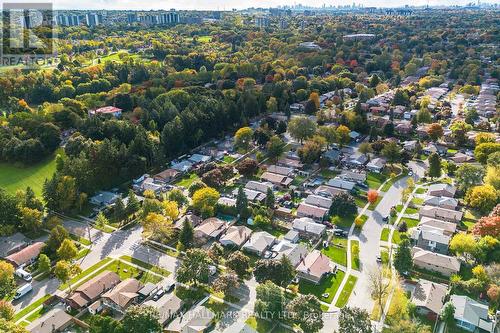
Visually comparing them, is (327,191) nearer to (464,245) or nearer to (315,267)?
(315,267)

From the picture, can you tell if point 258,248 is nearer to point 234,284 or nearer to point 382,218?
point 234,284

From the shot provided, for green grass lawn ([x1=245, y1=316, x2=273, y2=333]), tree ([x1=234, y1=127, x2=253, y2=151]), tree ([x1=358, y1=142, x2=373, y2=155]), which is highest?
tree ([x1=234, y1=127, x2=253, y2=151])

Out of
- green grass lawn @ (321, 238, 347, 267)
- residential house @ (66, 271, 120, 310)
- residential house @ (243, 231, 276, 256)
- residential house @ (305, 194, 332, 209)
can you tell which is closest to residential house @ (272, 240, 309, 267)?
residential house @ (243, 231, 276, 256)

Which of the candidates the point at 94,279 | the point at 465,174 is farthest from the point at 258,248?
the point at 465,174

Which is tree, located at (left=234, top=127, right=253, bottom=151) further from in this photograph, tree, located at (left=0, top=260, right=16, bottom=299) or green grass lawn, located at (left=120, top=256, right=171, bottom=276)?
tree, located at (left=0, top=260, right=16, bottom=299)

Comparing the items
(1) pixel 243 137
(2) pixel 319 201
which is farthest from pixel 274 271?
(1) pixel 243 137

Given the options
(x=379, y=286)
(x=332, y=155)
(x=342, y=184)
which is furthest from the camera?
(x=332, y=155)
